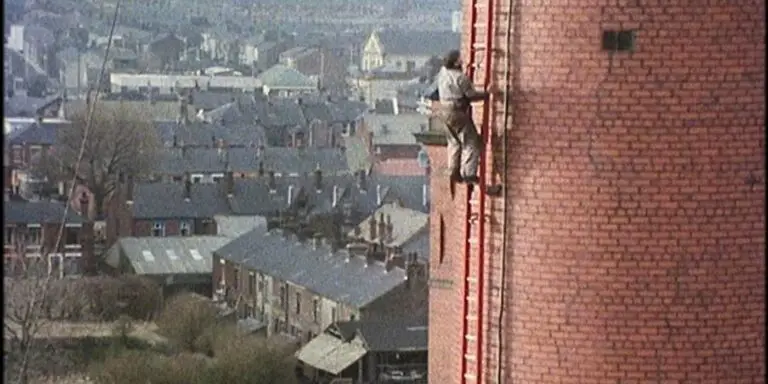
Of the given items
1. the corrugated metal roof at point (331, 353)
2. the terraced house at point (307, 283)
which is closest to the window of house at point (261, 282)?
the terraced house at point (307, 283)

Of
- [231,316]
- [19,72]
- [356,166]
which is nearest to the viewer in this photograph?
[231,316]

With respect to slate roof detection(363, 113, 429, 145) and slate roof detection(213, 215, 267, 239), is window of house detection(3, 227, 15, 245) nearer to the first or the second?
slate roof detection(213, 215, 267, 239)

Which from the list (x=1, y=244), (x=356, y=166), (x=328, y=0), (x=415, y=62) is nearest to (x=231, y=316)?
(x=356, y=166)

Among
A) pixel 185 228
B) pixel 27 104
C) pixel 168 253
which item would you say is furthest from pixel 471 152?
pixel 27 104

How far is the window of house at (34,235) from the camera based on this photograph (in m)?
61.8

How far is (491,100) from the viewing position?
9.39 m

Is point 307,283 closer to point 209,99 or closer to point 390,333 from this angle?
point 390,333

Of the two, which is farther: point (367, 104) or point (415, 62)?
point (415, 62)

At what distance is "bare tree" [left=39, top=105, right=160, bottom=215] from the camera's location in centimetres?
7538

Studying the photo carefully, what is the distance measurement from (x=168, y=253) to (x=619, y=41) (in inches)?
2167

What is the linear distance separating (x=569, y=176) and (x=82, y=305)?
158 ft

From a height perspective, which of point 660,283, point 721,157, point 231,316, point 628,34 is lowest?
point 231,316

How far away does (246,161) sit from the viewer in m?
82.7

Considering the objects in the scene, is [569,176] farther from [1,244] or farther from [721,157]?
[1,244]
